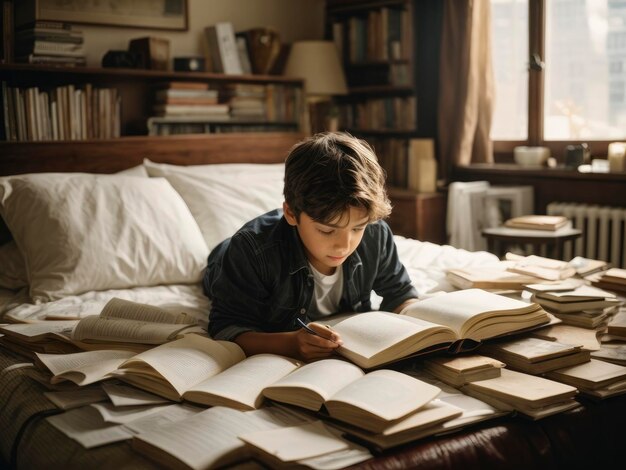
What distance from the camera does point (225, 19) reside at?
3840mm

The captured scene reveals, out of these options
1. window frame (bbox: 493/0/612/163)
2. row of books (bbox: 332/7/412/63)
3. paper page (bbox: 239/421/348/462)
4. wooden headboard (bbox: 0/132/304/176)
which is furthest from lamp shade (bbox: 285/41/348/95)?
paper page (bbox: 239/421/348/462)

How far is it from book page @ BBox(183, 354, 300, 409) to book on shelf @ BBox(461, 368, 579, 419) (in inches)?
13.2

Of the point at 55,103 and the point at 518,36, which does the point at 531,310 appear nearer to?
the point at 55,103

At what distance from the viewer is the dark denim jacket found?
1596mm

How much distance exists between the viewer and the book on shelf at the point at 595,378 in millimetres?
1284

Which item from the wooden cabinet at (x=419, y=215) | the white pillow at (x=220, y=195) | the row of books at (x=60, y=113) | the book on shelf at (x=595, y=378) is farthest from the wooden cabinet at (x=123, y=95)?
the book on shelf at (x=595, y=378)

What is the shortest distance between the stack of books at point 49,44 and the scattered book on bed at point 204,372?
6.44ft

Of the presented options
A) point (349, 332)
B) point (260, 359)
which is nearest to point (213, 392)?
point (260, 359)

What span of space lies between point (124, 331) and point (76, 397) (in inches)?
Answer: 10.4

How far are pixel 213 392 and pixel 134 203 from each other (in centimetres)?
132

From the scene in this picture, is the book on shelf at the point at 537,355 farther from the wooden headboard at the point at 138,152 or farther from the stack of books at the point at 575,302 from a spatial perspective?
the wooden headboard at the point at 138,152

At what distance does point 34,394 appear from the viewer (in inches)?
52.6

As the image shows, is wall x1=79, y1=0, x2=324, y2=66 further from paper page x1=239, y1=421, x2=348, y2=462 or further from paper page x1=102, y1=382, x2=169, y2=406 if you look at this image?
paper page x1=239, y1=421, x2=348, y2=462

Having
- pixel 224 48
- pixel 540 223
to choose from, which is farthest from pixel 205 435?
pixel 224 48
